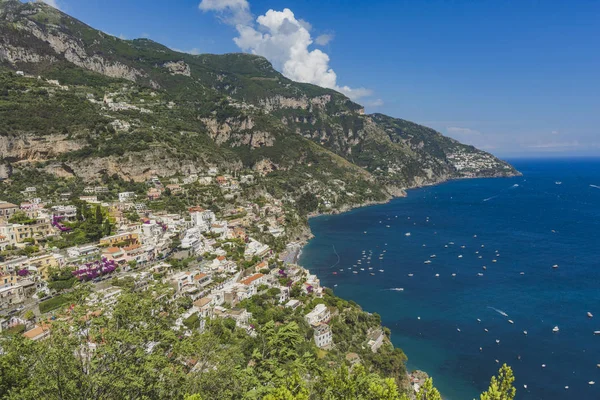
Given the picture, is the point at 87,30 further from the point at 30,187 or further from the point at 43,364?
the point at 43,364

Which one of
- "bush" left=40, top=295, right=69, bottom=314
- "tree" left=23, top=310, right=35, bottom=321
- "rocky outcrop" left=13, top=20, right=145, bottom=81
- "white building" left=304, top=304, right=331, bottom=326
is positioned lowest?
"white building" left=304, top=304, right=331, bottom=326

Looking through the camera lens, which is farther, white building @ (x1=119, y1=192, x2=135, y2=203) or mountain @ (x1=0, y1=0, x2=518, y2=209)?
mountain @ (x1=0, y1=0, x2=518, y2=209)

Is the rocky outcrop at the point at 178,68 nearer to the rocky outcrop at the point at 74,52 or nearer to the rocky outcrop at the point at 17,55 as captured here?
the rocky outcrop at the point at 74,52

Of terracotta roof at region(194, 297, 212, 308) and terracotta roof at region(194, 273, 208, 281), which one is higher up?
terracotta roof at region(194, 273, 208, 281)

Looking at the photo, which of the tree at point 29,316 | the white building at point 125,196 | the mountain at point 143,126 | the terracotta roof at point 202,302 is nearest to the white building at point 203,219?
the white building at point 125,196

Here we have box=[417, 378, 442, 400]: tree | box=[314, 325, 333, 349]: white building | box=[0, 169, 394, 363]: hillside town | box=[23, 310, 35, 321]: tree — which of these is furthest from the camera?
box=[314, 325, 333, 349]: white building

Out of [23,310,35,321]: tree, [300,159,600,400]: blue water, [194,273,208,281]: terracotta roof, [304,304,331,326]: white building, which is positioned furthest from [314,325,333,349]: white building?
[23,310,35,321]: tree

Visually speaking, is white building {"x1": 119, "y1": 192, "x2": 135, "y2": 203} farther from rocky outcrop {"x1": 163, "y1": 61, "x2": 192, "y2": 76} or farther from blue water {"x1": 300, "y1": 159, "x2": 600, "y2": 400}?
rocky outcrop {"x1": 163, "y1": 61, "x2": 192, "y2": 76}
